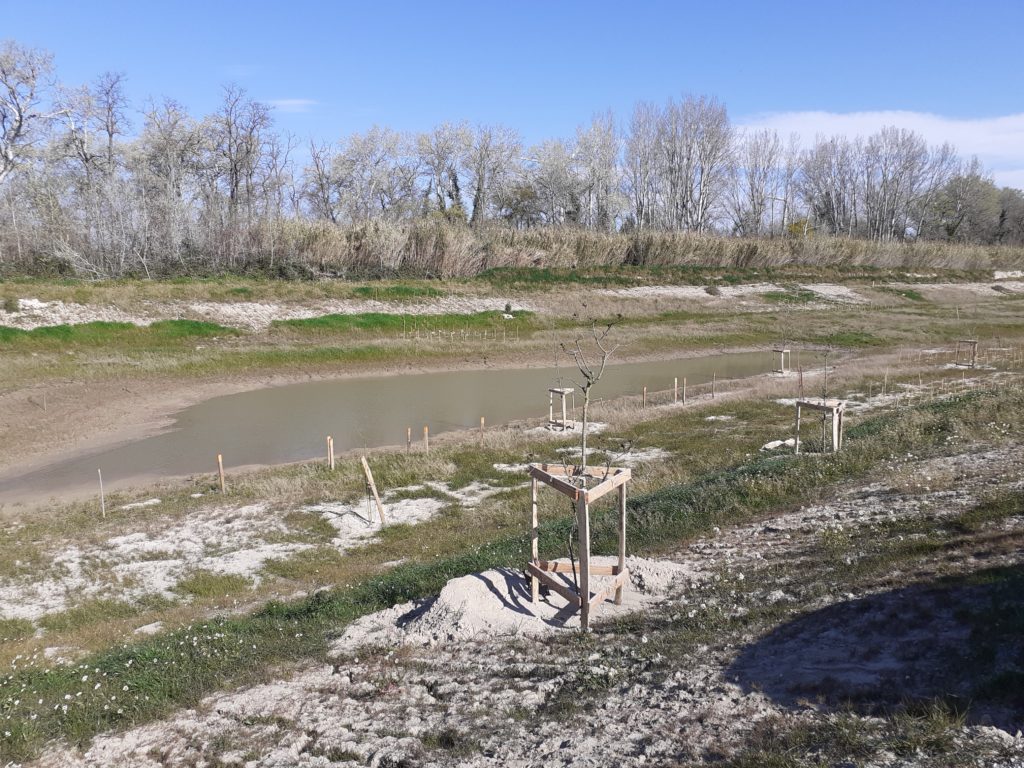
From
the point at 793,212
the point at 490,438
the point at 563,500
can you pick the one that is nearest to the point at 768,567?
the point at 563,500

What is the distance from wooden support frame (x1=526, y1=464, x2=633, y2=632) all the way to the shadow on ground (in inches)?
69.0

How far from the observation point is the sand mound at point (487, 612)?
8156mm

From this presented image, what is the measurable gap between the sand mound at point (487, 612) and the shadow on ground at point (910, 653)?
6.47 feet

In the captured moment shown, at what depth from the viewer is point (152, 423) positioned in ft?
84.7

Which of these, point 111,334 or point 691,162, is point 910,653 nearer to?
point 111,334

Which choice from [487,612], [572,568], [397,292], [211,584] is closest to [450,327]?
[397,292]

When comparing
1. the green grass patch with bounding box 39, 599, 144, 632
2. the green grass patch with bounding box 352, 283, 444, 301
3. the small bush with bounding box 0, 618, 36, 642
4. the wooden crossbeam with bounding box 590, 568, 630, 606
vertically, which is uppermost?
the green grass patch with bounding box 352, 283, 444, 301

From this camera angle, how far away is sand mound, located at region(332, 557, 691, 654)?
8.16m

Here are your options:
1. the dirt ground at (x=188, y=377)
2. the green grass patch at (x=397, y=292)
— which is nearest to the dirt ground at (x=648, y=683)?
the dirt ground at (x=188, y=377)

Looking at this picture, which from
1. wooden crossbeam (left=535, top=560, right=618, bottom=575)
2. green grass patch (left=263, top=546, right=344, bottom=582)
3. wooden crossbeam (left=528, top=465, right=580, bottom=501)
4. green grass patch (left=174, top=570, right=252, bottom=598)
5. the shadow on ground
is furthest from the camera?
green grass patch (left=263, top=546, right=344, bottom=582)

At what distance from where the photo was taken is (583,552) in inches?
303

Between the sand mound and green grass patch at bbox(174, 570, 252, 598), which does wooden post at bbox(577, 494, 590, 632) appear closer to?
the sand mound

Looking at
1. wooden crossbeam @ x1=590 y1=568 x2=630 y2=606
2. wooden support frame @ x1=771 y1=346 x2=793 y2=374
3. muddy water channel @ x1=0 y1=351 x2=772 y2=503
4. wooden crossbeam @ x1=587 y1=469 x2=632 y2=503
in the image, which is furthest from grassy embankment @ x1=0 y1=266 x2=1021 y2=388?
wooden crossbeam @ x1=587 y1=469 x2=632 y2=503

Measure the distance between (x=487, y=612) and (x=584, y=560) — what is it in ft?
4.70
